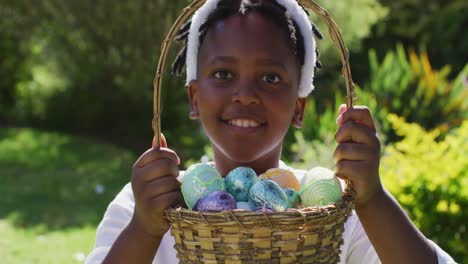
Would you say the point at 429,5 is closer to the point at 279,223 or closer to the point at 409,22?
the point at 409,22

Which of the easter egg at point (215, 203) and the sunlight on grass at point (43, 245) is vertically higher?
the sunlight on grass at point (43, 245)

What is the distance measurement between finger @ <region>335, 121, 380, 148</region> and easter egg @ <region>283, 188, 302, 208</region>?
0.20 metres

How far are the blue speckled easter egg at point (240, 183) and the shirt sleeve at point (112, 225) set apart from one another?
0.42 metres

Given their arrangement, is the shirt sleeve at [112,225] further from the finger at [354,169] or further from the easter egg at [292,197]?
the finger at [354,169]

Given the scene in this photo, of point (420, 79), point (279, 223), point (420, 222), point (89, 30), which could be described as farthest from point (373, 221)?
point (89, 30)

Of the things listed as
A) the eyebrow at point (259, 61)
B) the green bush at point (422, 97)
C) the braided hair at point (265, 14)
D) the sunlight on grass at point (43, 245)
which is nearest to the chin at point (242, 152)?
the eyebrow at point (259, 61)

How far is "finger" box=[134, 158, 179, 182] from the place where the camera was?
5.83 feet

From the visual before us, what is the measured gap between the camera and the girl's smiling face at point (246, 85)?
6.66 feet

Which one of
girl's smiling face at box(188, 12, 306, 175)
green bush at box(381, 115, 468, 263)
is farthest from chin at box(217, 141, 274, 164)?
green bush at box(381, 115, 468, 263)

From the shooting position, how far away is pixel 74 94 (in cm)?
1058

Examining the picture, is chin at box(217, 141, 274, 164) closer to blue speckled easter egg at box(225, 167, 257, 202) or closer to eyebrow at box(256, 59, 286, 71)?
blue speckled easter egg at box(225, 167, 257, 202)

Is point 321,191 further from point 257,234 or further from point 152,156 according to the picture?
point 152,156

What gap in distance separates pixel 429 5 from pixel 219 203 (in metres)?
9.77

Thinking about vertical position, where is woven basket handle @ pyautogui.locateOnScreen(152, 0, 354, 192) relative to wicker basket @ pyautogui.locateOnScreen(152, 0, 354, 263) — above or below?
above
